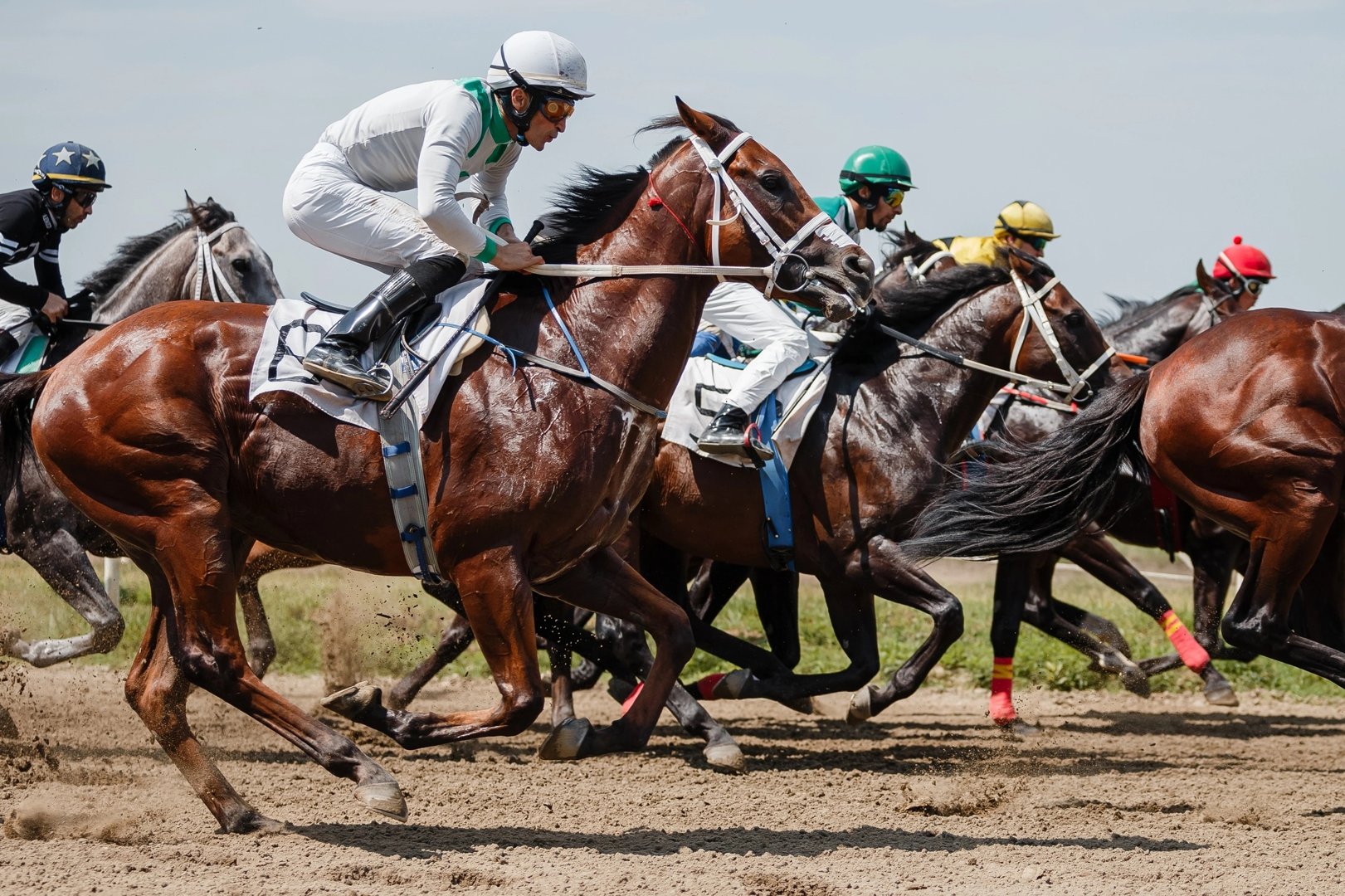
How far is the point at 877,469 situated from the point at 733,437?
731mm

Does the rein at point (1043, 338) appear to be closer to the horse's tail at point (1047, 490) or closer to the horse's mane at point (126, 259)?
the horse's tail at point (1047, 490)

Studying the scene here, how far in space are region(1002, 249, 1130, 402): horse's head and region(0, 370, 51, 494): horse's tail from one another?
447 centimetres

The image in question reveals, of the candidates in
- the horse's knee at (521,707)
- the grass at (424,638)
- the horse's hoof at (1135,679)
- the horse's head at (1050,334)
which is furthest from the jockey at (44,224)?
the horse's hoof at (1135,679)

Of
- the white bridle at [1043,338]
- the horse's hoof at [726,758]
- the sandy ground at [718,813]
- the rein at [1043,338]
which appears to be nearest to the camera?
the sandy ground at [718,813]

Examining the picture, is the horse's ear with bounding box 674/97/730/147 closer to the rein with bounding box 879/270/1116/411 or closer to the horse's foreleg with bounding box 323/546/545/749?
the horse's foreleg with bounding box 323/546/545/749

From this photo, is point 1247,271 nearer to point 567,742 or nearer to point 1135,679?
point 1135,679

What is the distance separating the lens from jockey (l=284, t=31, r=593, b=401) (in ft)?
16.2

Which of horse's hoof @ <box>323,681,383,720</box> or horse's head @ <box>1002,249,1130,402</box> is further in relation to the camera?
horse's head @ <box>1002,249,1130,402</box>

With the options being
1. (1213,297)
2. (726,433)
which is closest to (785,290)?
(726,433)

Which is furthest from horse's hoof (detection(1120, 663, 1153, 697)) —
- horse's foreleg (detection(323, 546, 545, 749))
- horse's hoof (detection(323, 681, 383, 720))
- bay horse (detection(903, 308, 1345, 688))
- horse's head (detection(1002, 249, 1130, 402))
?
horse's hoof (detection(323, 681, 383, 720))

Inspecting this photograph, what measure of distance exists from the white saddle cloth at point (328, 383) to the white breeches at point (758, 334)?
2.15 metres

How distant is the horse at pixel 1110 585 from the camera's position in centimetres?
812

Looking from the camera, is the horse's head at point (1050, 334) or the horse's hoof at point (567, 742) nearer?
the horse's hoof at point (567, 742)

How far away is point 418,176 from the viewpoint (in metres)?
4.90
